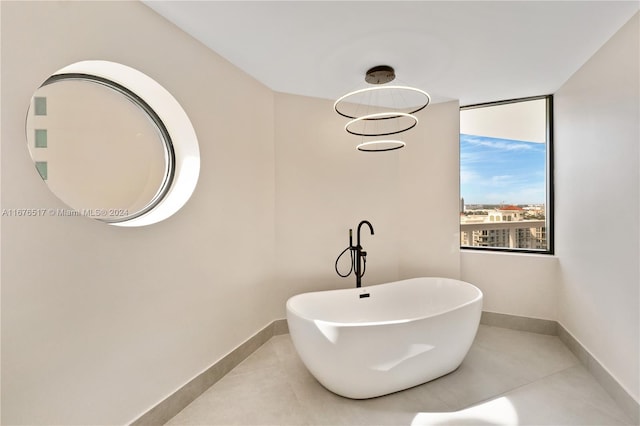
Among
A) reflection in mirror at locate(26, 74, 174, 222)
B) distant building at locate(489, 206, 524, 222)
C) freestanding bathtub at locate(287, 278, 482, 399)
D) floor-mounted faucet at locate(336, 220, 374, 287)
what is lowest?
freestanding bathtub at locate(287, 278, 482, 399)

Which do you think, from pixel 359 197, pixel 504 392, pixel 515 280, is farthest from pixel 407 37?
pixel 515 280

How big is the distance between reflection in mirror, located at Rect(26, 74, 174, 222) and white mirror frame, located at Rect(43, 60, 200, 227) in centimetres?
5

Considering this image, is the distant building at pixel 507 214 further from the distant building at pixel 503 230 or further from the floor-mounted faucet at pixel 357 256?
the floor-mounted faucet at pixel 357 256

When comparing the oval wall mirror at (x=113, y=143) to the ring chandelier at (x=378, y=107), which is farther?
the ring chandelier at (x=378, y=107)

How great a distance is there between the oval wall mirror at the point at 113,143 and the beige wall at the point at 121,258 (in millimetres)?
133

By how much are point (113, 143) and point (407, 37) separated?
7.27 feet

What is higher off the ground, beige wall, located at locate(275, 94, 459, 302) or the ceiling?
the ceiling

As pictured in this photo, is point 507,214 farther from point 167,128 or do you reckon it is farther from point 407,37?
point 167,128

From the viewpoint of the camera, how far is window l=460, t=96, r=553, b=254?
3404 mm

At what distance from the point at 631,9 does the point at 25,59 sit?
3.20 metres

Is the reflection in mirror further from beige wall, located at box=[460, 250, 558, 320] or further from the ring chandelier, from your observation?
beige wall, located at box=[460, 250, 558, 320]

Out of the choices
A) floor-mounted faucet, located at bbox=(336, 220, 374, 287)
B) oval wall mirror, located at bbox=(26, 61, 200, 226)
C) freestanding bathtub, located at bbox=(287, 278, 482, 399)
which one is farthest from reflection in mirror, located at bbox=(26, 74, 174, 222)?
floor-mounted faucet, located at bbox=(336, 220, 374, 287)

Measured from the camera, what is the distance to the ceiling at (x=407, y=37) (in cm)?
186

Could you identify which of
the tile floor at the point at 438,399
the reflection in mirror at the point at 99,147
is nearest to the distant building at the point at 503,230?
the tile floor at the point at 438,399
